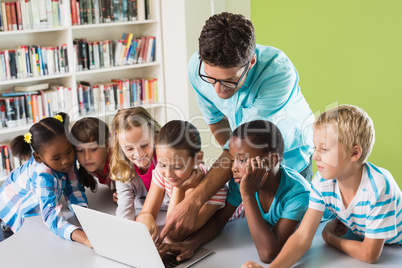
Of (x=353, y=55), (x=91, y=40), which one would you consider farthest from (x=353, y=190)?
(x=91, y=40)

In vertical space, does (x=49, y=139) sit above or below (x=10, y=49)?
below

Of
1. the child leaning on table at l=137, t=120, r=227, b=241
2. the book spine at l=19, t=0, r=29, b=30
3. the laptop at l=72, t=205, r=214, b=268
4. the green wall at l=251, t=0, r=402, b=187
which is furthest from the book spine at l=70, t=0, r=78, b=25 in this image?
the laptop at l=72, t=205, r=214, b=268

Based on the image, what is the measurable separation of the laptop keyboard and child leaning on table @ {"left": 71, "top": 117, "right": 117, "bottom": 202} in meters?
0.56

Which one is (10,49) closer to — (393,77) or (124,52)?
(124,52)

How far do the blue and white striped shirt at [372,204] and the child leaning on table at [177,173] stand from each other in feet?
1.21

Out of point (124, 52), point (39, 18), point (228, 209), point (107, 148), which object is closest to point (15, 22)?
point (39, 18)

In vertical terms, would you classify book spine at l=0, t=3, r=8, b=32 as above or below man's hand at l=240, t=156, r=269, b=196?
above

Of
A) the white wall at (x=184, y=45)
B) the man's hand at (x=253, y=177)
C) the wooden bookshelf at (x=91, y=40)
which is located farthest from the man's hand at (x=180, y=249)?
the wooden bookshelf at (x=91, y=40)

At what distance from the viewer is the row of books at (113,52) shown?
3891 millimetres

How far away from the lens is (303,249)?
144 centimetres

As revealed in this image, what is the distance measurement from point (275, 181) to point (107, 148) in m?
0.81

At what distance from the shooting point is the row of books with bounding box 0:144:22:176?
3.63 metres

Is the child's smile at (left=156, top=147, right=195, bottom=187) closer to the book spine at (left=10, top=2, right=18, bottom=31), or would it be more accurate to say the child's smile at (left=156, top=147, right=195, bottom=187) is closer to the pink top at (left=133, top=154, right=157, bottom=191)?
the pink top at (left=133, top=154, right=157, bottom=191)

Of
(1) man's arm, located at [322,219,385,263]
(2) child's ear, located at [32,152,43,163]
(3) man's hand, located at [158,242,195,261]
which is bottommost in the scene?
(3) man's hand, located at [158,242,195,261]
